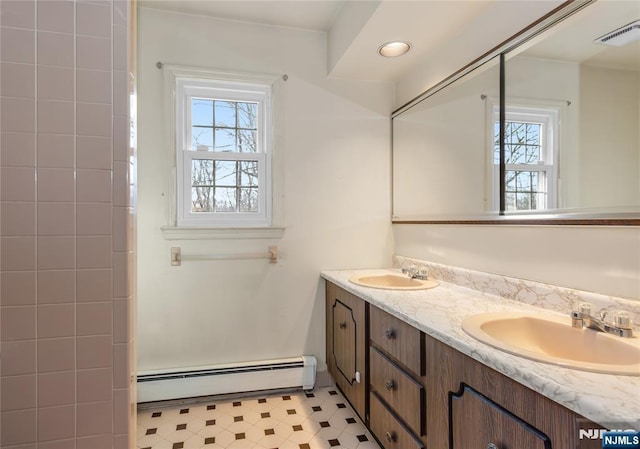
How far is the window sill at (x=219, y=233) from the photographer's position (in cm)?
216

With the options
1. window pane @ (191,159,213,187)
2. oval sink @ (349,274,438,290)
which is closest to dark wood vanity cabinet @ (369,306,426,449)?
oval sink @ (349,274,438,290)

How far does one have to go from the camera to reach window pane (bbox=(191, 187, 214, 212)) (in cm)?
226

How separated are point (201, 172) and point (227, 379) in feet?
4.57

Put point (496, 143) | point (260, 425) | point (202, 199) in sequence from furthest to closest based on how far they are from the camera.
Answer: point (202, 199) → point (260, 425) → point (496, 143)

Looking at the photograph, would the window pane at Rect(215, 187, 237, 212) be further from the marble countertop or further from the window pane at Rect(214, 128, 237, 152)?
the marble countertop

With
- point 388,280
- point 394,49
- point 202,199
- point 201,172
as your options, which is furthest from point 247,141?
point 388,280

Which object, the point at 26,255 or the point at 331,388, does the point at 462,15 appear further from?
the point at 331,388

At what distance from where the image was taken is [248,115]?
7.85 feet

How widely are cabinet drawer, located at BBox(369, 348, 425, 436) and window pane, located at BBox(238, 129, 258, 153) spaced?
1.56m

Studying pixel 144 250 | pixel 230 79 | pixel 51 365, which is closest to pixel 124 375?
pixel 51 365

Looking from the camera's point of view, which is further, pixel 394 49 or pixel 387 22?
pixel 394 49

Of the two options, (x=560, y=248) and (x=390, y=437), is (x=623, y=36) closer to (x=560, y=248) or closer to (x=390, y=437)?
(x=560, y=248)

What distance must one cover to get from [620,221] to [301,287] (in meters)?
1.78

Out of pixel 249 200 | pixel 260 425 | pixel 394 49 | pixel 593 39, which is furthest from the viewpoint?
pixel 249 200
